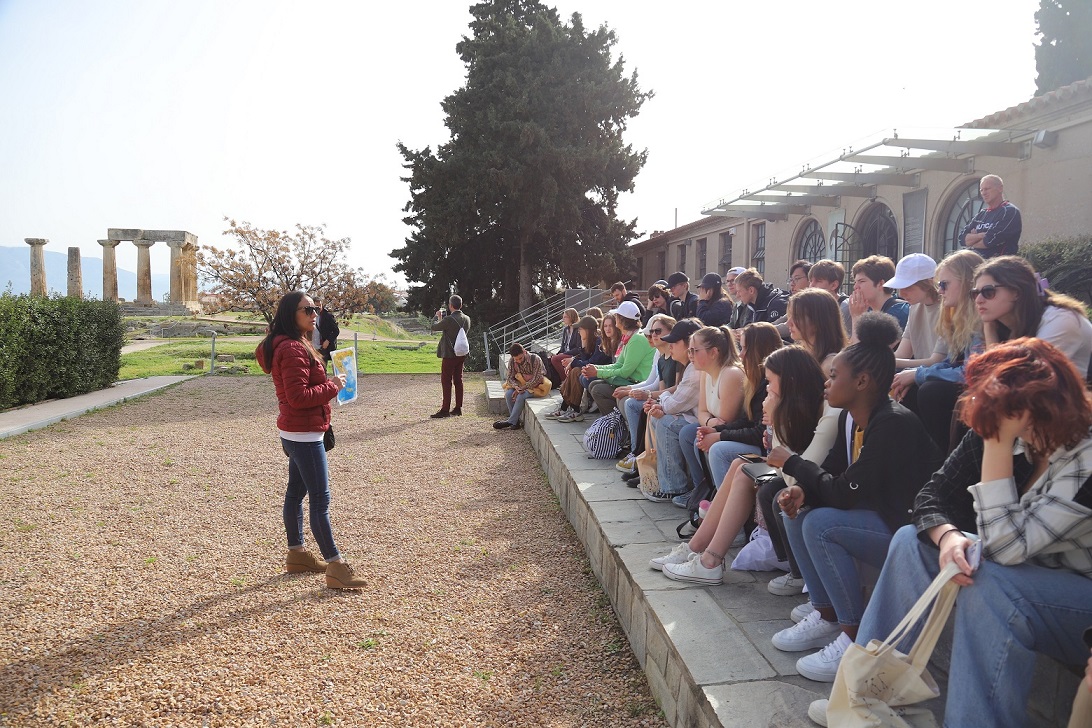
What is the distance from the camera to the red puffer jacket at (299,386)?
425 cm

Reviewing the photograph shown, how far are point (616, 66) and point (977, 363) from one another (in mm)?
22993

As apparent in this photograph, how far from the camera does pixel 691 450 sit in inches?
191

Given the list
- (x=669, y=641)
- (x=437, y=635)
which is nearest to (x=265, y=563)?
(x=437, y=635)

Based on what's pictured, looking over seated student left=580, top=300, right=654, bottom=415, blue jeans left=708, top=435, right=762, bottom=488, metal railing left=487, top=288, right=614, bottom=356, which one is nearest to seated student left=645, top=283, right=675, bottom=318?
seated student left=580, top=300, right=654, bottom=415

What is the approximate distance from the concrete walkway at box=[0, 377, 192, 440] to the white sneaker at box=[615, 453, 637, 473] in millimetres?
8230

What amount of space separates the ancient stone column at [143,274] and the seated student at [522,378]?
36.4 meters

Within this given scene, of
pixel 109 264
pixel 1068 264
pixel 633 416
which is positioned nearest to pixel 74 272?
pixel 109 264

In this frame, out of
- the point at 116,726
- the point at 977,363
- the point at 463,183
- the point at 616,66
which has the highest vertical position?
the point at 616,66

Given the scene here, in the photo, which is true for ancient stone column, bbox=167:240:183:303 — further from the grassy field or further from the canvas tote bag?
the canvas tote bag

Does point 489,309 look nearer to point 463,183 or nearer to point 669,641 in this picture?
point 463,183

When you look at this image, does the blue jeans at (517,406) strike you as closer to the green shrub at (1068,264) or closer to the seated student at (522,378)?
the seated student at (522,378)

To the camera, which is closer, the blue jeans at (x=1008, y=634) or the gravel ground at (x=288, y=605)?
the blue jeans at (x=1008, y=634)

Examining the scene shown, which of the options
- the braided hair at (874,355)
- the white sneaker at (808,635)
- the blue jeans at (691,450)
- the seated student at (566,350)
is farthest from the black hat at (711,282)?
the white sneaker at (808,635)

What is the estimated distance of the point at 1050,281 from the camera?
8.09m
